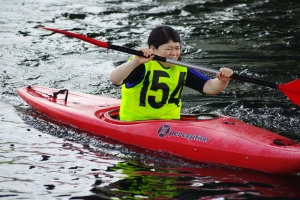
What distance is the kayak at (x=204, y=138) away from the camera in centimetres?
485

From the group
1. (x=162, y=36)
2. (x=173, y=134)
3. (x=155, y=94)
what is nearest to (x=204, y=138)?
(x=173, y=134)

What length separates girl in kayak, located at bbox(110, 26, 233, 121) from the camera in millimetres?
5230

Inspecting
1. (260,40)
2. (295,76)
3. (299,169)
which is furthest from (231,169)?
(260,40)

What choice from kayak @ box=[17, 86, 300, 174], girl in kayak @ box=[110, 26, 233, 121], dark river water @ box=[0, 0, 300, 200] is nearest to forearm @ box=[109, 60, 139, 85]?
girl in kayak @ box=[110, 26, 233, 121]

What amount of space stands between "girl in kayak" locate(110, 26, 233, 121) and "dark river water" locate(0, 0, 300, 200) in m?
0.41

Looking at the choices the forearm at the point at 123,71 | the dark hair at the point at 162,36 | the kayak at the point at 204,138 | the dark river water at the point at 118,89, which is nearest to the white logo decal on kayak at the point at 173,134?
the kayak at the point at 204,138

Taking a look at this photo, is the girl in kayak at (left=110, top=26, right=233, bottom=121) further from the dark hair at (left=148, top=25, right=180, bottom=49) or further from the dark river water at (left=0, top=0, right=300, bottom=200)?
the dark river water at (left=0, top=0, right=300, bottom=200)

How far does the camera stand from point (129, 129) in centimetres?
557

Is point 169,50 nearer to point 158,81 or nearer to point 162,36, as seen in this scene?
point 162,36

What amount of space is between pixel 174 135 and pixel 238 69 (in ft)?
11.2

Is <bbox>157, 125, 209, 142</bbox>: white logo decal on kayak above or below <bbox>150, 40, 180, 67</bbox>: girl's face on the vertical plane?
below

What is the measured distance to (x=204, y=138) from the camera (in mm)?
5164

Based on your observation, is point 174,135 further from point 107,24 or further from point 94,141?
point 107,24

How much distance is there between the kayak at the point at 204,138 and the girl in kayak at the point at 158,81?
14 centimetres
